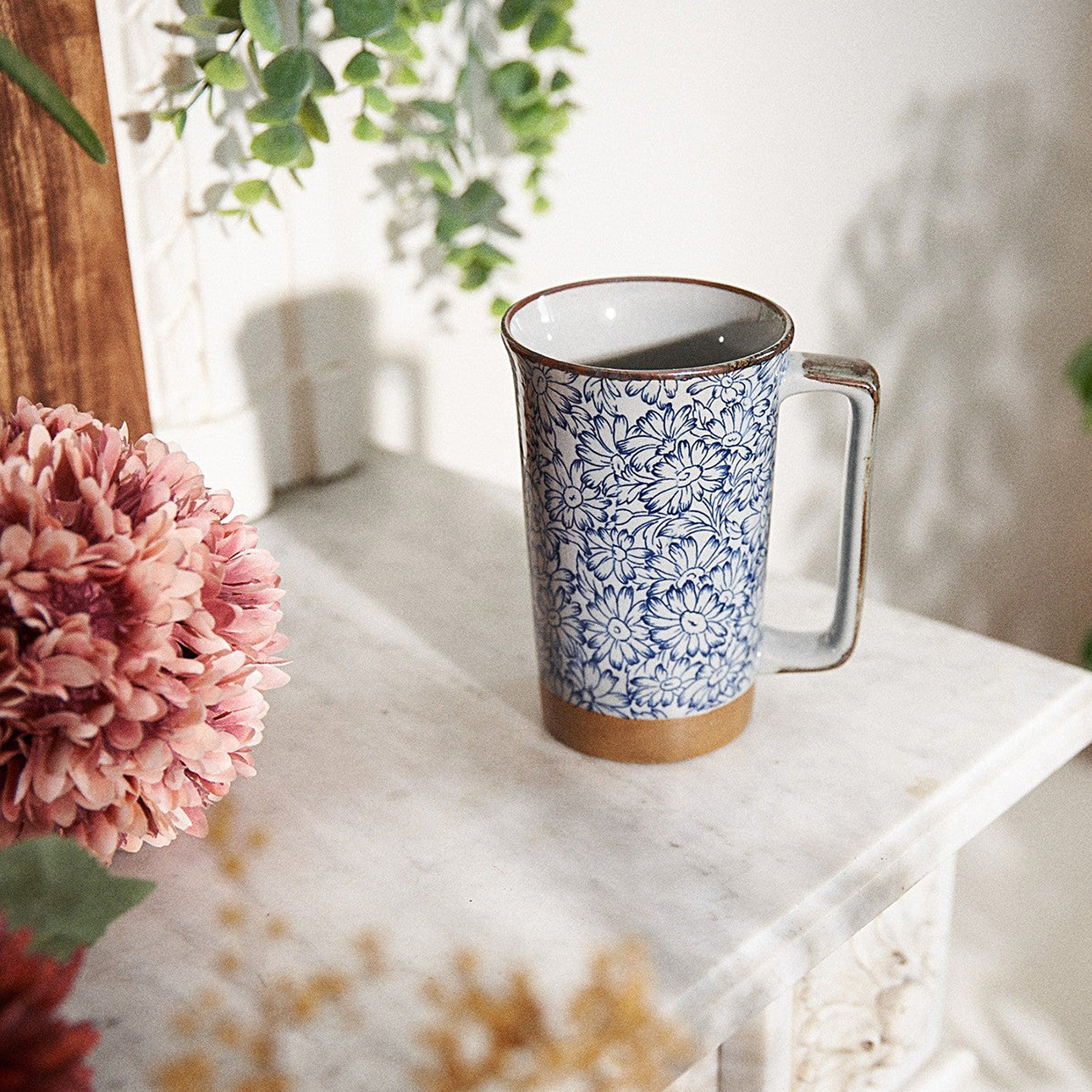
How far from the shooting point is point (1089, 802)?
1.23 meters

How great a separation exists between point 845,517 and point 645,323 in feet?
0.39

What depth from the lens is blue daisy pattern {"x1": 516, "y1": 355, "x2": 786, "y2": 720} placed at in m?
0.43

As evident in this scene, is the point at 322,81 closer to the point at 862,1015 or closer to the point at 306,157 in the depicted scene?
the point at 306,157

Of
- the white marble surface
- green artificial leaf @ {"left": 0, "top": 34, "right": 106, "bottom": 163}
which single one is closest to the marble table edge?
the white marble surface

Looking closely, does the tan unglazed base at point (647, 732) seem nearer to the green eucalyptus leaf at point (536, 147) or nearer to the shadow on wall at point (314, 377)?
the shadow on wall at point (314, 377)

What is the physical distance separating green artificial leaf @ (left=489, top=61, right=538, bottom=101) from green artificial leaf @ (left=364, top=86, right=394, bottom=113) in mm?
92

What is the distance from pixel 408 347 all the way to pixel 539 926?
546mm

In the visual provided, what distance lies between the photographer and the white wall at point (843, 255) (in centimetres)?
85

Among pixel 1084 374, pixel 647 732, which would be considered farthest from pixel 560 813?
pixel 1084 374

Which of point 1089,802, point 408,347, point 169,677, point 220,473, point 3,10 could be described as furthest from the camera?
point 1089,802

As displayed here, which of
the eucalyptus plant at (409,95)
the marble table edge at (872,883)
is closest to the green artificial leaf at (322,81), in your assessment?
the eucalyptus plant at (409,95)

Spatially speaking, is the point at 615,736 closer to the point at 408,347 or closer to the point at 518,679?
the point at 518,679

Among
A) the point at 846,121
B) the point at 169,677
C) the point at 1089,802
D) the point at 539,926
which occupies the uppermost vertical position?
the point at 846,121

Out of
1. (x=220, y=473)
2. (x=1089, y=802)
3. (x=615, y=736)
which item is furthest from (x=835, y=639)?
(x=1089, y=802)
